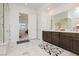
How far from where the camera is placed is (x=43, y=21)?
6.38 meters

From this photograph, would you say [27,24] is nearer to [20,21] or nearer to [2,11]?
[20,21]

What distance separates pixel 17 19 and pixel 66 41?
3.67 meters

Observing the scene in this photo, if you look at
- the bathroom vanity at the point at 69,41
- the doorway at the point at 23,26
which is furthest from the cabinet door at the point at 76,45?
the doorway at the point at 23,26

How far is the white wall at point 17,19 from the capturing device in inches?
221

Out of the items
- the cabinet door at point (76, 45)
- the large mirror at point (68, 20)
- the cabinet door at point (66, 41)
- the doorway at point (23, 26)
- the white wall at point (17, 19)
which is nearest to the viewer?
the cabinet door at point (76, 45)

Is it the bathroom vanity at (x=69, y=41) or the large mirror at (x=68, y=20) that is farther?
the large mirror at (x=68, y=20)

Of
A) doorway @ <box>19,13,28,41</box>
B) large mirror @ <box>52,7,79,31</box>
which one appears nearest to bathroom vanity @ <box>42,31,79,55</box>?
large mirror @ <box>52,7,79,31</box>

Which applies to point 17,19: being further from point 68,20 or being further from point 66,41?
point 66,41

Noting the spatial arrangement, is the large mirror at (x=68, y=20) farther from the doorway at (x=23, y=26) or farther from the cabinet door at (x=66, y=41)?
the doorway at (x=23, y=26)

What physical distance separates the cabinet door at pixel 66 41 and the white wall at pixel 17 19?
3.11m

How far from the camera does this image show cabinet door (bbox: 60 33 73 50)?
10.5 ft

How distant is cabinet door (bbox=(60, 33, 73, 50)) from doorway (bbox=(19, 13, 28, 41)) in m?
3.13

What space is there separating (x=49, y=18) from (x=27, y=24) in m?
1.62

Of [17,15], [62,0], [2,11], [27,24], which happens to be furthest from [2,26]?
[27,24]
